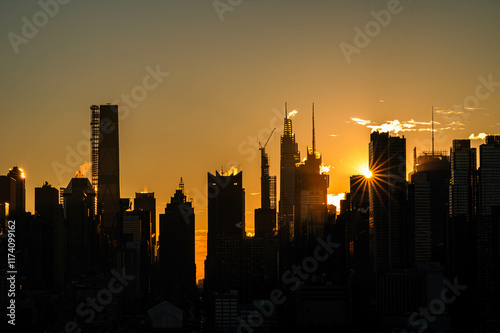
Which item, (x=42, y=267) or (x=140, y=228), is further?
(x=140, y=228)

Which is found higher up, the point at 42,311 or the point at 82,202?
the point at 82,202

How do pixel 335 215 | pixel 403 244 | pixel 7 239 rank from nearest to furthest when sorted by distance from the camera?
1. pixel 7 239
2. pixel 403 244
3. pixel 335 215

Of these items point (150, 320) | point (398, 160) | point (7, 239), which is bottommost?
point (150, 320)

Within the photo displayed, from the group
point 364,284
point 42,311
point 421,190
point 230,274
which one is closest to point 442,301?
point 364,284

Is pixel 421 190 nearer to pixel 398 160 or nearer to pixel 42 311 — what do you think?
pixel 398 160
